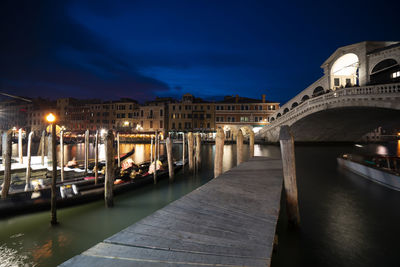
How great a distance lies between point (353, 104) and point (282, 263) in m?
13.5

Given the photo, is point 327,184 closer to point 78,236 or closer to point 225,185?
point 225,185

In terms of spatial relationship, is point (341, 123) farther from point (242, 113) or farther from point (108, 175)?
point (108, 175)

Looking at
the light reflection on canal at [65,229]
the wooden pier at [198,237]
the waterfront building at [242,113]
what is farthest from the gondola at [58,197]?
the waterfront building at [242,113]

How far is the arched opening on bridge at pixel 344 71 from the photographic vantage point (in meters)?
18.0

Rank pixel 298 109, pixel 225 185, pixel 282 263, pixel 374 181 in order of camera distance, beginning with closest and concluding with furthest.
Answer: pixel 282 263 < pixel 225 185 < pixel 374 181 < pixel 298 109

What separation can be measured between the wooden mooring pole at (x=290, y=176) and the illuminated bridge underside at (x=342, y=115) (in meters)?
11.7

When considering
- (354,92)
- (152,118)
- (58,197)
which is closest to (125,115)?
(152,118)

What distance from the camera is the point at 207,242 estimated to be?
1.65m

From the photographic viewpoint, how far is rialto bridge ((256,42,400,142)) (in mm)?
12453

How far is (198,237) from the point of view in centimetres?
172

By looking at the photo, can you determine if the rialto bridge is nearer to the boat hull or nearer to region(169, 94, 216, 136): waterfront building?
the boat hull

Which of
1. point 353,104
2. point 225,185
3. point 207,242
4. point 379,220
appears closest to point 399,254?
point 379,220

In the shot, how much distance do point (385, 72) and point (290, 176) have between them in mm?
17082

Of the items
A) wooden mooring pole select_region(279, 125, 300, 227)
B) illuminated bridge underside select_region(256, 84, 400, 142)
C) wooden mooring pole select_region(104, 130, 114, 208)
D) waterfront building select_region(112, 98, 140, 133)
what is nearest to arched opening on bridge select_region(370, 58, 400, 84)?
illuminated bridge underside select_region(256, 84, 400, 142)
